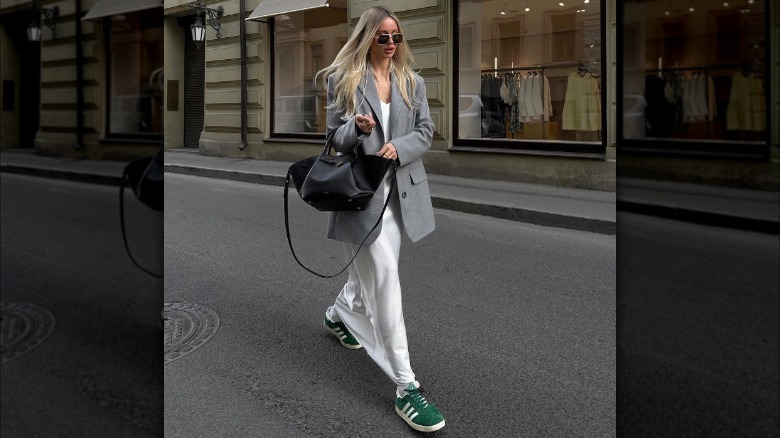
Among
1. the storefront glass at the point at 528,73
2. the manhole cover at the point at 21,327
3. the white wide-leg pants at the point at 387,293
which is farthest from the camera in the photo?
the storefront glass at the point at 528,73

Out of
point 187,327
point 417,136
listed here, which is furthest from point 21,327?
point 187,327

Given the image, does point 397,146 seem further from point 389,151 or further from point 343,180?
point 343,180

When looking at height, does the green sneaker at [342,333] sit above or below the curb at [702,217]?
below

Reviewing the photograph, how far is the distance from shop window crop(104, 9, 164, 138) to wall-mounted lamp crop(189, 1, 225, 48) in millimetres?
1279

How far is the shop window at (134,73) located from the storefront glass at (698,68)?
14.6 inches

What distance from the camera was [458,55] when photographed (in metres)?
1.89

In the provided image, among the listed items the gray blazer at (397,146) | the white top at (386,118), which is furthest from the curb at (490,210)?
the white top at (386,118)

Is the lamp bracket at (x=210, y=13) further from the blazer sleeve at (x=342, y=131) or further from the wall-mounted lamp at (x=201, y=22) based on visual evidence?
the blazer sleeve at (x=342, y=131)

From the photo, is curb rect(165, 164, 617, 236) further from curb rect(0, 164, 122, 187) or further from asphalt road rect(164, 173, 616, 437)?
curb rect(0, 164, 122, 187)

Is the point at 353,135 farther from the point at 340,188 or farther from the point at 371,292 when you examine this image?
the point at 371,292

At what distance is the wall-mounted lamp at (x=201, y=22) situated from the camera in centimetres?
169

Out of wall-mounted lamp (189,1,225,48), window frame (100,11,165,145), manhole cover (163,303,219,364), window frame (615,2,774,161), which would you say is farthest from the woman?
window frame (100,11,165,145)

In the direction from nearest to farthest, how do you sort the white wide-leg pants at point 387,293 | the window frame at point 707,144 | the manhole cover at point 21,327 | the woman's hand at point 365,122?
the manhole cover at point 21,327 < the window frame at point 707,144 < the woman's hand at point 365,122 < the white wide-leg pants at point 387,293

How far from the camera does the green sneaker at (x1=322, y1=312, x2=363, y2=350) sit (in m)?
1.87
